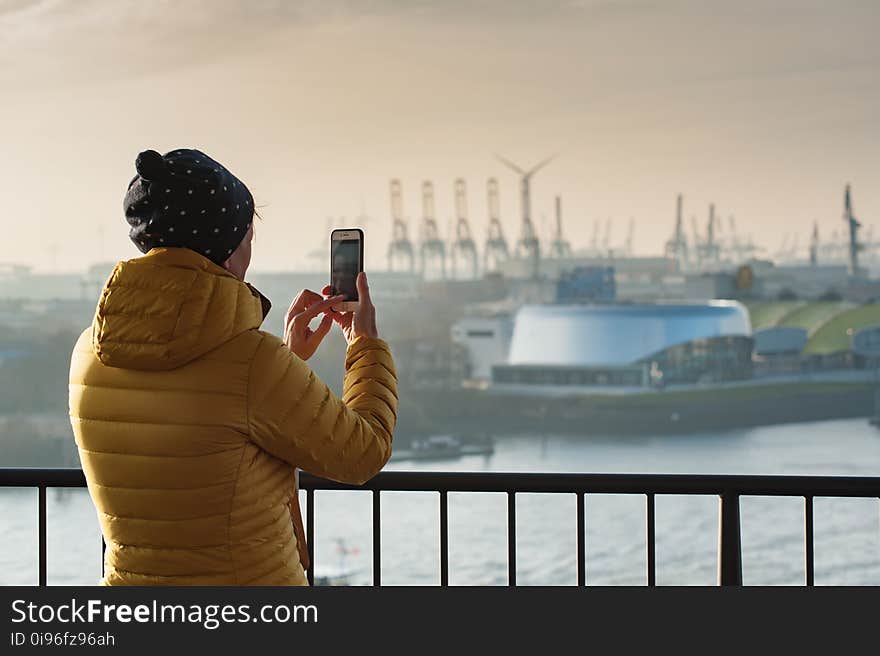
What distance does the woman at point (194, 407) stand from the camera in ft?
3.92

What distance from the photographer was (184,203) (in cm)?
122

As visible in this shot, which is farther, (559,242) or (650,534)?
(559,242)

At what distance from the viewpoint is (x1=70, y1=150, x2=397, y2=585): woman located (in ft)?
3.92

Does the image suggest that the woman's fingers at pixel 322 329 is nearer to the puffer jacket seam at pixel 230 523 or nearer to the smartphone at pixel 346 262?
the smartphone at pixel 346 262

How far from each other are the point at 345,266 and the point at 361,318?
92mm

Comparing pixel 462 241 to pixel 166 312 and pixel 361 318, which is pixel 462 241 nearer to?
pixel 361 318

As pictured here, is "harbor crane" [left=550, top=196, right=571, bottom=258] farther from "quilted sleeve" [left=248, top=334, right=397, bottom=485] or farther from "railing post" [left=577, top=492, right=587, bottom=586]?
"quilted sleeve" [left=248, top=334, right=397, bottom=485]

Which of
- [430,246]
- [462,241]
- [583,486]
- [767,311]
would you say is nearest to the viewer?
[583,486]

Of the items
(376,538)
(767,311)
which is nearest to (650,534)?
(376,538)

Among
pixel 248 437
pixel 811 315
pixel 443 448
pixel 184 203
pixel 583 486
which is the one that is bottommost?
pixel 443 448

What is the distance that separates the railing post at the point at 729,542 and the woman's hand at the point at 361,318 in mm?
870

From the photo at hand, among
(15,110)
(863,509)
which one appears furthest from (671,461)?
(15,110)

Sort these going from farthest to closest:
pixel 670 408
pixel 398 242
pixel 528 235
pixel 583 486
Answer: pixel 398 242 < pixel 528 235 < pixel 670 408 < pixel 583 486
